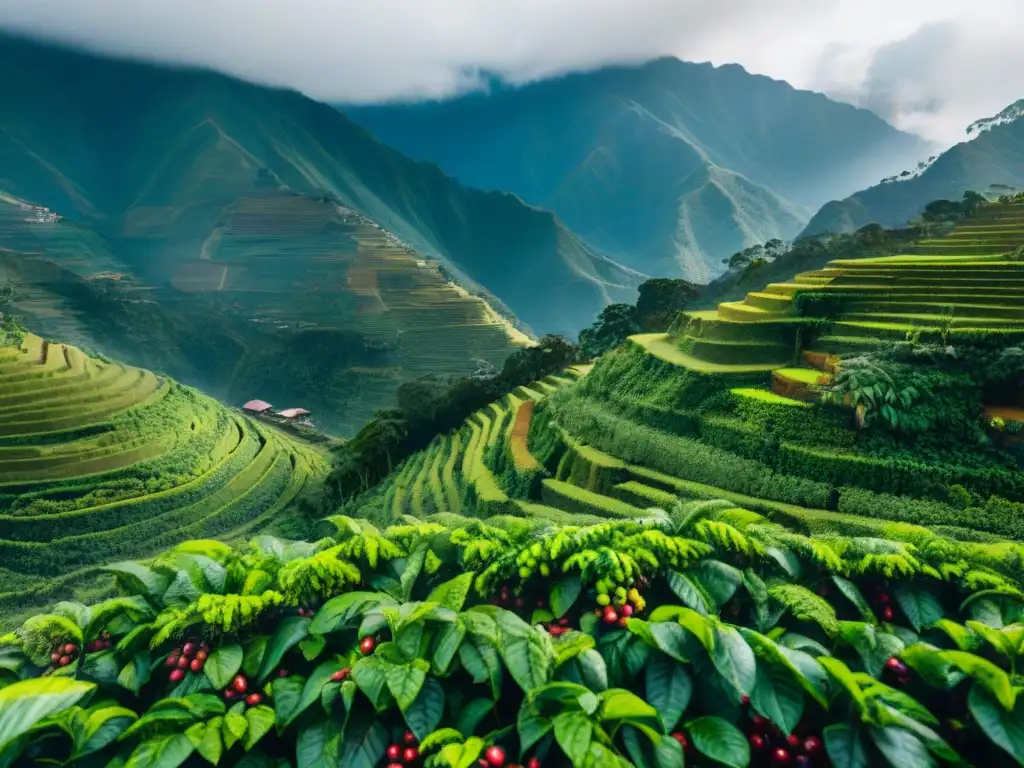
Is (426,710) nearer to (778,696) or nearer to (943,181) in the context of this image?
(778,696)

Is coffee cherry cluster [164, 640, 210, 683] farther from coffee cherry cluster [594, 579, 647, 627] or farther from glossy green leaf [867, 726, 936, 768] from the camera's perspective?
glossy green leaf [867, 726, 936, 768]

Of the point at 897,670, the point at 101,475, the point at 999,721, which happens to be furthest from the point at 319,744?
the point at 101,475

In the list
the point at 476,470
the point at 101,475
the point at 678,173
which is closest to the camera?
the point at 476,470

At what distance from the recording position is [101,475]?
74.8ft

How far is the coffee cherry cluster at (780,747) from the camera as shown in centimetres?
208

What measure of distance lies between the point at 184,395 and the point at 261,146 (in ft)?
340

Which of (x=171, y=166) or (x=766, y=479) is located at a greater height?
(x=171, y=166)

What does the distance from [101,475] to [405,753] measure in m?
26.2

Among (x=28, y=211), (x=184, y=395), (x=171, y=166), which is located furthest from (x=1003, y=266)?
(x=171, y=166)

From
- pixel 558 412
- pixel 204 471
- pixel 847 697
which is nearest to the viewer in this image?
pixel 847 697

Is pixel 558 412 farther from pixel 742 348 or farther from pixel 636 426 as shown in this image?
pixel 742 348

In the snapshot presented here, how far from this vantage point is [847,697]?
2.17 m

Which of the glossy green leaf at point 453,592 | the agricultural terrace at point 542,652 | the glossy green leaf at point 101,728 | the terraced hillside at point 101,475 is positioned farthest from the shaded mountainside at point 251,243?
the glossy green leaf at point 101,728

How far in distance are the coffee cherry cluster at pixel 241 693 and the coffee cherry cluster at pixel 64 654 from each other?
798 millimetres
